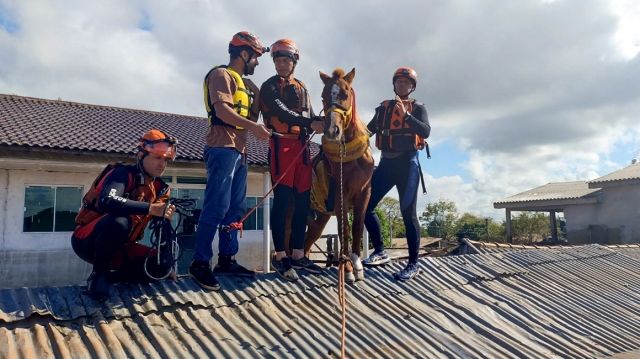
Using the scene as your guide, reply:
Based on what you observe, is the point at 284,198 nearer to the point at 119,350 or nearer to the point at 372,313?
the point at 372,313

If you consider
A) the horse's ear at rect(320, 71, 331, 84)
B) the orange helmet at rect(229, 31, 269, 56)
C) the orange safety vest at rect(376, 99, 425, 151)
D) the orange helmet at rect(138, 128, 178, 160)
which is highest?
the orange helmet at rect(229, 31, 269, 56)

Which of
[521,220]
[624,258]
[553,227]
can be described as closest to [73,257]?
[624,258]

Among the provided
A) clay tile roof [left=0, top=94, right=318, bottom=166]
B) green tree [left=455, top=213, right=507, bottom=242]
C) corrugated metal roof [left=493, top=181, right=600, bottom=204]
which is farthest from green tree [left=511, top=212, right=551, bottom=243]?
clay tile roof [left=0, top=94, right=318, bottom=166]

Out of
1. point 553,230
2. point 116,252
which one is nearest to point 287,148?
point 116,252

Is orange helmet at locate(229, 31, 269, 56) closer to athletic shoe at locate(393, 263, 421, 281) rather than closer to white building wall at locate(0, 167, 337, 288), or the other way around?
athletic shoe at locate(393, 263, 421, 281)

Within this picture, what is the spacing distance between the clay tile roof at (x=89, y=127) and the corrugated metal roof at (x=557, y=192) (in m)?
12.4

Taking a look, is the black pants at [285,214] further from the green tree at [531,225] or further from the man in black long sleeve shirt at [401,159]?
the green tree at [531,225]

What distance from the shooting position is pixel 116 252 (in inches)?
142

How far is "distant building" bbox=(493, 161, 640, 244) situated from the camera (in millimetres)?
19413

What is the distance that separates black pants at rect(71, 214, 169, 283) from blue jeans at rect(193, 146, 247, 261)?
0.40 m

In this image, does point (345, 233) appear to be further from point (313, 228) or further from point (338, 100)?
point (338, 100)

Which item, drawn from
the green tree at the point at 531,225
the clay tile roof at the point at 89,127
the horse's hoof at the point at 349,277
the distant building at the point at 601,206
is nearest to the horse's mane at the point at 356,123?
the horse's hoof at the point at 349,277

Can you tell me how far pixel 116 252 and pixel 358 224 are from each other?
2.50 metres

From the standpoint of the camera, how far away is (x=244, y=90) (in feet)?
14.6
